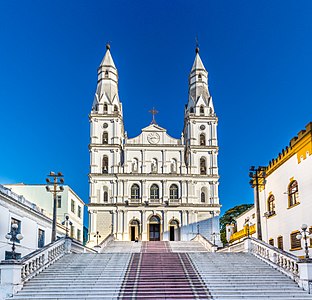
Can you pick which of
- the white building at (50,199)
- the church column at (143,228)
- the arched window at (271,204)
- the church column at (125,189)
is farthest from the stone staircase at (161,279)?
the church column at (125,189)

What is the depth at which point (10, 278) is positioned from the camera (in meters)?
16.7

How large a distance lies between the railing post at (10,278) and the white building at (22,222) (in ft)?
36.2

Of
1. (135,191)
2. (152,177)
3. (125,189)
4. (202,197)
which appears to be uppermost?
(152,177)

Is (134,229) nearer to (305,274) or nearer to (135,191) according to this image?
(135,191)

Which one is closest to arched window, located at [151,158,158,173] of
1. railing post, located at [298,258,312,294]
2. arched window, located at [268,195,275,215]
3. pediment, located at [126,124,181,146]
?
pediment, located at [126,124,181,146]

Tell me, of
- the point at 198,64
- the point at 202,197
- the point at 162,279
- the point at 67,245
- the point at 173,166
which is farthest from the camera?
the point at 198,64

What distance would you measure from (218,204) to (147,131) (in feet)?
42.5

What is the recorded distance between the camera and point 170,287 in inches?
670

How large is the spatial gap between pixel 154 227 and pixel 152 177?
618cm

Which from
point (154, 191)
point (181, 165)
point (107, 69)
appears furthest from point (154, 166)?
point (107, 69)

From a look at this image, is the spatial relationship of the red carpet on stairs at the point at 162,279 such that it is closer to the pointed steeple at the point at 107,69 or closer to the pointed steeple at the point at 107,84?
the pointed steeple at the point at 107,84

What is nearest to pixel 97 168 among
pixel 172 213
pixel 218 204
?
pixel 172 213

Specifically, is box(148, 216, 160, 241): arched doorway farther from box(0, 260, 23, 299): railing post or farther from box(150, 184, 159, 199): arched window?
box(0, 260, 23, 299): railing post

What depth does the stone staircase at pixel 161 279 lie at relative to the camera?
16.3 metres
